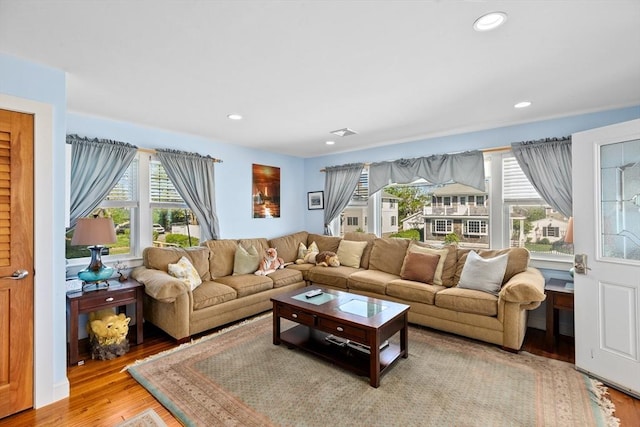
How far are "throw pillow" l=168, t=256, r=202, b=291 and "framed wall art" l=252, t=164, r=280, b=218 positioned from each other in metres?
1.65

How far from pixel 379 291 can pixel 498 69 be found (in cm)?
260

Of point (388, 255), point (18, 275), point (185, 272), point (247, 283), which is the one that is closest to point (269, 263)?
point (247, 283)

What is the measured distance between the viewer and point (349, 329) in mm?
2461

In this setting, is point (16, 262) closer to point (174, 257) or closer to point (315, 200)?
point (174, 257)

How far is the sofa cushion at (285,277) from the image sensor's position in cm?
406

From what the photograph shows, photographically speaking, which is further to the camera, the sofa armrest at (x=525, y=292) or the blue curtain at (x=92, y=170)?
the blue curtain at (x=92, y=170)

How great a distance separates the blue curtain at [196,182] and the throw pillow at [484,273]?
10.7 ft

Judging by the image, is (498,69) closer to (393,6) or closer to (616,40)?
(616,40)

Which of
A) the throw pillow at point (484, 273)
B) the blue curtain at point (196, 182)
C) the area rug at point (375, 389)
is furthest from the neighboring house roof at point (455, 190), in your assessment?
the blue curtain at point (196, 182)

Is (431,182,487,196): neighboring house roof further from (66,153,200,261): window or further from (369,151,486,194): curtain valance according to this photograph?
(66,153,200,261): window

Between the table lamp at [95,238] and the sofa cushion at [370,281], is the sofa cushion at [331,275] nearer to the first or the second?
the sofa cushion at [370,281]

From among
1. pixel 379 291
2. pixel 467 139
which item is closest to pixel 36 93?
→ pixel 379 291

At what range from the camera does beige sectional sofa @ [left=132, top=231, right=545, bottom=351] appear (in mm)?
2895

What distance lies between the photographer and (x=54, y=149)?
2.16 m
